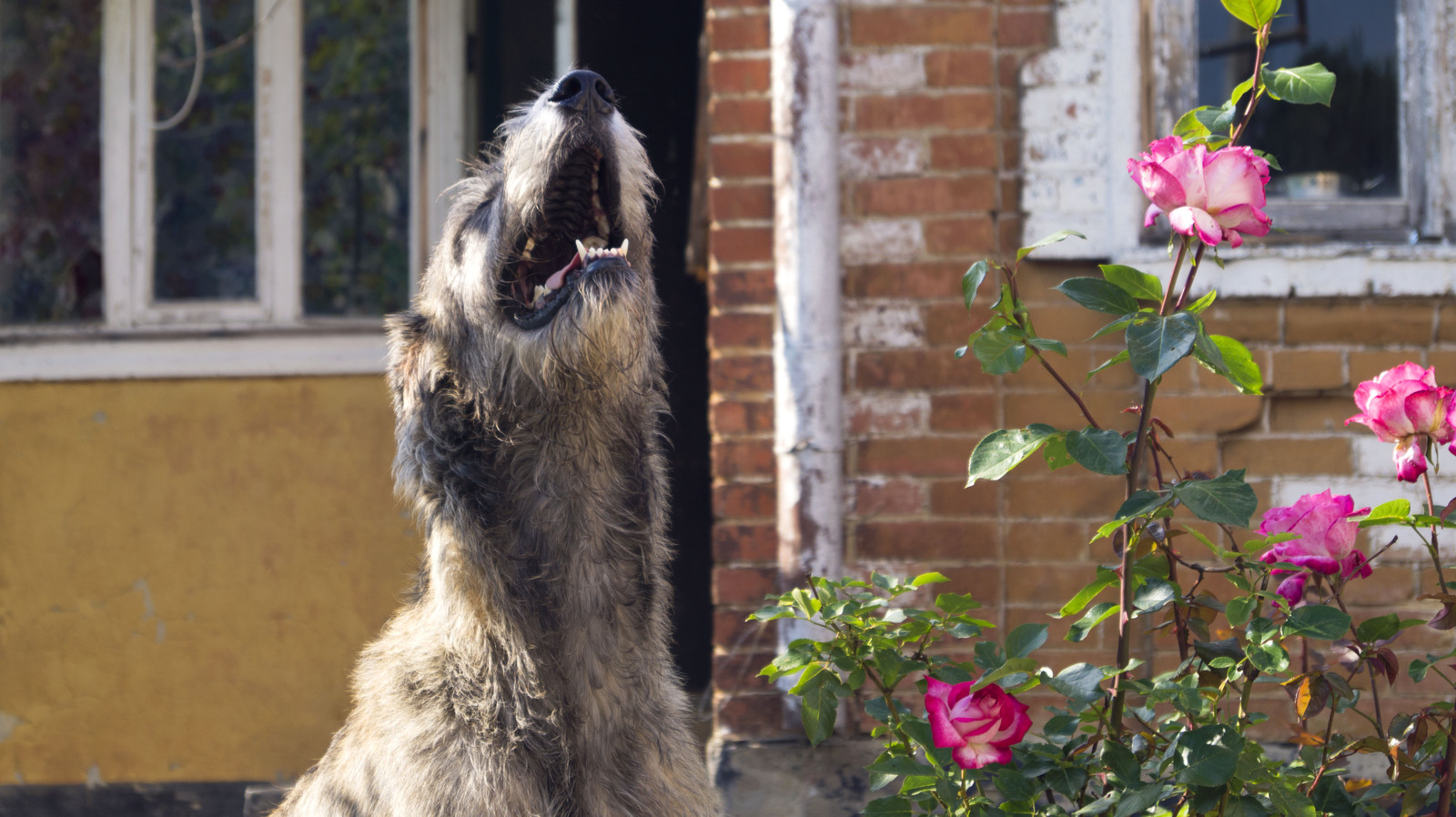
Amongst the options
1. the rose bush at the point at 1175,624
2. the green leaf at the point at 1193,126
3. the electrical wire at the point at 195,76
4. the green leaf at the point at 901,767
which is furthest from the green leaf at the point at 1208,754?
the electrical wire at the point at 195,76

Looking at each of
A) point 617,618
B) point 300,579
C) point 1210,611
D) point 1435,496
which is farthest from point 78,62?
point 1435,496

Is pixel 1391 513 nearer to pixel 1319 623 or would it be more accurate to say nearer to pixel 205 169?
pixel 1319 623

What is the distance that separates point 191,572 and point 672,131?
2841 millimetres

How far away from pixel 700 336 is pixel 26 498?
9.65 feet

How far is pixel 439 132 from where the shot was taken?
14.8 feet

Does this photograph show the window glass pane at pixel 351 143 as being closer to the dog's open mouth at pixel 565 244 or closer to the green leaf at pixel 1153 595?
the dog's open mouth at pixel 565 244

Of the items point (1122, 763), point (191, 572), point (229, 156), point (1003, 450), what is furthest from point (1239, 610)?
point (229, 156)

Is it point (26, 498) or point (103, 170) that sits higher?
point (103, 170)

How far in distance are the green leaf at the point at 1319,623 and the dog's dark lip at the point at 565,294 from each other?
3.92 feet

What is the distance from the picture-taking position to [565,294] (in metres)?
1.84

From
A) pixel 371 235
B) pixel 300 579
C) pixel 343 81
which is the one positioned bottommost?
pixel 300 579

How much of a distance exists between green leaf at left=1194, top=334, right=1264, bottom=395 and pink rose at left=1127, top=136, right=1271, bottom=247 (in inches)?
6.2

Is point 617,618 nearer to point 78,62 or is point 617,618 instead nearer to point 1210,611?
point 1210,611

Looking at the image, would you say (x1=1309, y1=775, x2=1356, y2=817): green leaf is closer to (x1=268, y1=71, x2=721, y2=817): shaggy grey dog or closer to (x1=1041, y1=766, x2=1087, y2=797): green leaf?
(x1=1041, y1=766, x2=1087, y2=797): green leaf
